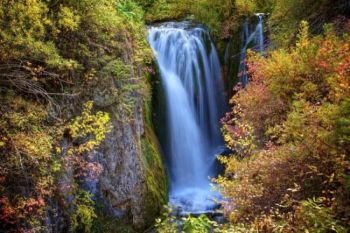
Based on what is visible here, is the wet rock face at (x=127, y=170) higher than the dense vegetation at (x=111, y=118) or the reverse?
the reverse

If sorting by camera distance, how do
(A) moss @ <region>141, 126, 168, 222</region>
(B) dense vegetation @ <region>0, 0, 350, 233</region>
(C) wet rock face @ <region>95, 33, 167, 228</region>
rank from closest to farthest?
(B) dense vegetation @ <region>0, 0, 350, 233</region>
(C) wet rock face @ <region>95, 33, 167, 228</region>
(A) moss @ <region>141, 126, 168, 222</region>

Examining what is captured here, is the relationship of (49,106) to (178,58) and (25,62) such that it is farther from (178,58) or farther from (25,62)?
(178,58)

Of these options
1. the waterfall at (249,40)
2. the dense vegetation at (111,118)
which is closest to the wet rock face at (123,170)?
the dense vegetation at (111,118)

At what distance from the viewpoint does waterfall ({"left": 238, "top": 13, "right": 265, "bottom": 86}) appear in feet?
46.6

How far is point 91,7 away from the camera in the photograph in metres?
6.96

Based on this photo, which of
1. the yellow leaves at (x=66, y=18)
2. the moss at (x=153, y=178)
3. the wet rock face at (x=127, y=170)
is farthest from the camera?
the moss at (x=153, y=178)

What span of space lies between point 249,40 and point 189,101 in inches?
132

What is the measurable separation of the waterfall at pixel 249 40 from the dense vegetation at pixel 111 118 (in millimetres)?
4862

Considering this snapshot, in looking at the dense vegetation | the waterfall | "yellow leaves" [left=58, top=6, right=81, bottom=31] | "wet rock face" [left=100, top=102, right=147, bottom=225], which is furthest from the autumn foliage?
the waterfall

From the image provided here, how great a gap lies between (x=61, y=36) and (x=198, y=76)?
25.7 ft

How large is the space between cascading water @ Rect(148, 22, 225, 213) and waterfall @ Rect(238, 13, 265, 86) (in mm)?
880

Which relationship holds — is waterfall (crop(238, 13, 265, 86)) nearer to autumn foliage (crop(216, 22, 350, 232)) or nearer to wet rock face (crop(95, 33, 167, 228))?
wet rock face (crop(95, 33, 167, 228))

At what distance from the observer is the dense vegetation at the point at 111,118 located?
470cm

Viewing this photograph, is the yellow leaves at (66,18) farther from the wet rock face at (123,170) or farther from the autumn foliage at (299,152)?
the autumn foliage at (299,152)
